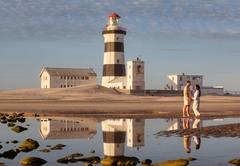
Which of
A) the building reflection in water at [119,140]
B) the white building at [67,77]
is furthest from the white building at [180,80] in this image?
the building reflection in water at [119,140]

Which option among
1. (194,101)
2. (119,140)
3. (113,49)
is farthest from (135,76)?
(119,140)

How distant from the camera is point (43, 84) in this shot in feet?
208

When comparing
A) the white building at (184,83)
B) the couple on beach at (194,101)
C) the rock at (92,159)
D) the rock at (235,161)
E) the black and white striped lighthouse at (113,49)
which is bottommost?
the rock at (92,159)

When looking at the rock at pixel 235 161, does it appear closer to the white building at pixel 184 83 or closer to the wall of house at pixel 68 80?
the wall of house at pixel 68 80

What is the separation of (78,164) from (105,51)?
50092mm

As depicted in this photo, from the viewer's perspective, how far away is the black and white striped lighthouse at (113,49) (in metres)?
55.9

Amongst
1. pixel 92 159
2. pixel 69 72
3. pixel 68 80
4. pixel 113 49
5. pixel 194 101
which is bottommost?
pixel 92 159

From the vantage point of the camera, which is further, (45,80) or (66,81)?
(45,80)

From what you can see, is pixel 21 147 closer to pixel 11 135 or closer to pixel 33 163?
pixel 33 163

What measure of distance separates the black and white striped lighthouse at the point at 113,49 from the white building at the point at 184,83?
396 inches

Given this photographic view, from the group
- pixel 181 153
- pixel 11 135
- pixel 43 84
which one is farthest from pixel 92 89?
pixel 181 153

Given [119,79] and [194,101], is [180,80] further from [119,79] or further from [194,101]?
[194,101]

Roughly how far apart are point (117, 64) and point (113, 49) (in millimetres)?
2179

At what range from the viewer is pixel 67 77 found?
60656mm
